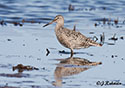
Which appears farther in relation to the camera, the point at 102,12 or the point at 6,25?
the point at 102,12

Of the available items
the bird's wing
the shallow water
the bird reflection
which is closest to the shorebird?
the bird's wing

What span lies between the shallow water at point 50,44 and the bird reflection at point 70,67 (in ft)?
0.43

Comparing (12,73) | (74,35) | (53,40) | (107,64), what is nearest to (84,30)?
(53,40)

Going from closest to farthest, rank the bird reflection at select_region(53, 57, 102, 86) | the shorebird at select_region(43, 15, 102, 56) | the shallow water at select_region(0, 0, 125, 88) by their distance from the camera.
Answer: the shallow water at select_region(0, 0, 125, 88), the bird reflection at select_region(53, 57, 102, 86), the shorebird at select_region(43, 15, 102, 56)

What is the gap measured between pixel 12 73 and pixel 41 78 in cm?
77

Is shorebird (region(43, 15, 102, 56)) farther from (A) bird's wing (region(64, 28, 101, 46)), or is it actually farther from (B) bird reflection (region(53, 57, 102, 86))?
(B) bird reflection (region(53, 57, 102, 86))

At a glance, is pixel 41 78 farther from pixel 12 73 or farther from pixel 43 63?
pixel 43 63

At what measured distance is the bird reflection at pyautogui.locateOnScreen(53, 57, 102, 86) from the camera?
402 inches

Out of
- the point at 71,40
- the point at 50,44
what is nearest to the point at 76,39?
the point at 71,40

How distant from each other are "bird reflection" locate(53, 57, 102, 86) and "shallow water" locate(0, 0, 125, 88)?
0.43ft

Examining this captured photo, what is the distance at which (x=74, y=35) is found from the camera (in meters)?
13.4

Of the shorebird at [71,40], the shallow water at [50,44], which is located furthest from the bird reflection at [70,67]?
the shorebird at [71,40]

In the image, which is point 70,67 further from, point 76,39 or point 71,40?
point 76,39

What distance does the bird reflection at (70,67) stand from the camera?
10.2 metres
